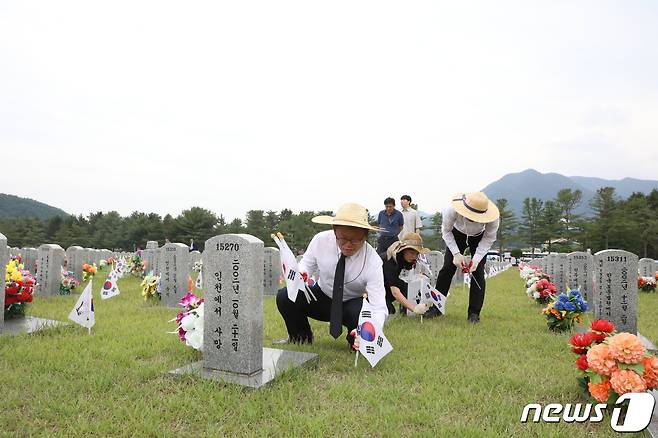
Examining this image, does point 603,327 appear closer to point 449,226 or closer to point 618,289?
point 618,289

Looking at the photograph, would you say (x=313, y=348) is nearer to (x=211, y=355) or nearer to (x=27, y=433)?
(x=211, y=355)

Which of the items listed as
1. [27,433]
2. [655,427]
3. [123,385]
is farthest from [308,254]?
[655,427]

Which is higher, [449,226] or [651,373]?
[449,226]

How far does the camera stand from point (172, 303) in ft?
26.8

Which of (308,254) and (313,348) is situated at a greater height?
(308,254)

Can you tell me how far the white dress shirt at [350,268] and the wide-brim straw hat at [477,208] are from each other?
216 cm

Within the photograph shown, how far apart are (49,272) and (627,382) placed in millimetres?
9950

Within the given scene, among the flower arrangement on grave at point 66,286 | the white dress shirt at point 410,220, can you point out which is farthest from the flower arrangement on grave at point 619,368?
the flower arrangement on grave at point 66,286

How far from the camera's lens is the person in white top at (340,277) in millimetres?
4211

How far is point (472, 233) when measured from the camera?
6480 millimetres

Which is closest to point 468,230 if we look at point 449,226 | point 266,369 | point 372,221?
point 449,226

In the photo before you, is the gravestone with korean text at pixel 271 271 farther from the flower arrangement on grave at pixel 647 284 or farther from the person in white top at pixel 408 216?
the flower arrangement on grave at pixel 647 284

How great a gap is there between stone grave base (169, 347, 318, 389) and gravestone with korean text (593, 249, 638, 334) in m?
3.72

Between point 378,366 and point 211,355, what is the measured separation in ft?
4.95
